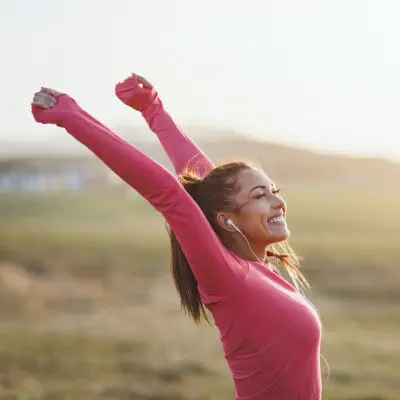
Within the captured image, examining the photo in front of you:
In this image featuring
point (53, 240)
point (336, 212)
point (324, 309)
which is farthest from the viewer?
point (336, 212)

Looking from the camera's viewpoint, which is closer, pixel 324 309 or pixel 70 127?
pixel 70 127

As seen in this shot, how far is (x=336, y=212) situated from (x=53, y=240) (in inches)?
226

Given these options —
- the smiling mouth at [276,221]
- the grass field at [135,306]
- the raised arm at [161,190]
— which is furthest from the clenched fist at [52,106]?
the grass field at [135,306]

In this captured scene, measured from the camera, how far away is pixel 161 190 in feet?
4.88

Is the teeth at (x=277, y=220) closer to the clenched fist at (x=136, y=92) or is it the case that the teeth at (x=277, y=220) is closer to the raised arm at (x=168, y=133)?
the raised arm at (x=168, y=133)

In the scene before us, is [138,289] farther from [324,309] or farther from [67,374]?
[67,374]

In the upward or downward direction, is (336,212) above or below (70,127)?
below

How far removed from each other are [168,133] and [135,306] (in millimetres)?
9010

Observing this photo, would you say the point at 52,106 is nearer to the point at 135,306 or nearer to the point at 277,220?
the point at 277,220

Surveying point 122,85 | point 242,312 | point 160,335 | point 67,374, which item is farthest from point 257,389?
point 160,335

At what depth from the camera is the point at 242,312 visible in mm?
1591

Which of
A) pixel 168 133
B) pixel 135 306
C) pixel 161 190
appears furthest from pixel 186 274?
pixel 135 306

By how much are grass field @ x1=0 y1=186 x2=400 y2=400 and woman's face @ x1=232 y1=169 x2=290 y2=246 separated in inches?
174

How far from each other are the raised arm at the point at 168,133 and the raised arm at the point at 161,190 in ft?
1.30
